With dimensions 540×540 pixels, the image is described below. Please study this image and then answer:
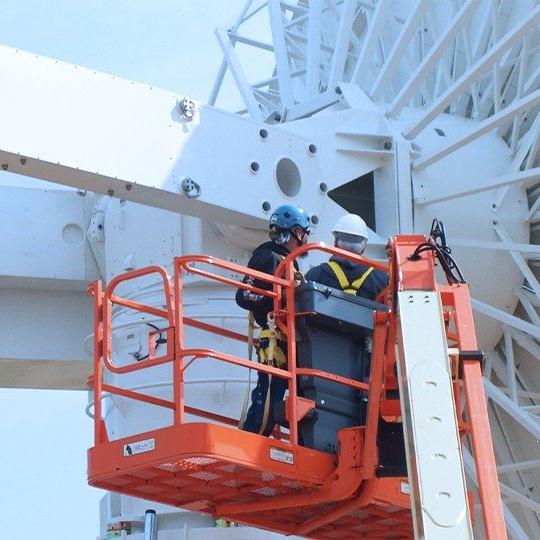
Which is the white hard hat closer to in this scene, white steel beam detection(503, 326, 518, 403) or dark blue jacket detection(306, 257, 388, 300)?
dark blue jacket detection(306, 257, 388, 300)

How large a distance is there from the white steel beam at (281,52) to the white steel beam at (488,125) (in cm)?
255

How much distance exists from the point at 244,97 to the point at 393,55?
9.69 ft

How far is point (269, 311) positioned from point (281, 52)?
731cm

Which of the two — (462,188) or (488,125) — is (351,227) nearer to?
(488,125)

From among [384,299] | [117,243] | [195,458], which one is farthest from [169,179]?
[195,458]

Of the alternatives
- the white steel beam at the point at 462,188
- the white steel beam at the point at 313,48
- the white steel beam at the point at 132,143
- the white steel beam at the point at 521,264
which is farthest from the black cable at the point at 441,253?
the white steel beam at the point at 313,48

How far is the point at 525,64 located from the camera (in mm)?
16234

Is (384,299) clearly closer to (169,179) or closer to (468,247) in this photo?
(169,179)

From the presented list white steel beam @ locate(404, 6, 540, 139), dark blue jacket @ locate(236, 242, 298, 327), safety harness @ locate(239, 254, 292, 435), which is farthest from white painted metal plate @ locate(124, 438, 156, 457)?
white steel beam @ locate(404, 6, 540, 139)

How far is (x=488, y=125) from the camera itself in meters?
14.5

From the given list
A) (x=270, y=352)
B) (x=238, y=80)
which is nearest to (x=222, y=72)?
(x=238, y=80)

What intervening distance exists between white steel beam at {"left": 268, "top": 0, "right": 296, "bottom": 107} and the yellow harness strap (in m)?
5.91

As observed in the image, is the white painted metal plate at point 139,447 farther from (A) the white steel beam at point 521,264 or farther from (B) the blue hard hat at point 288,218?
(A) the white steel beam at point 521,264

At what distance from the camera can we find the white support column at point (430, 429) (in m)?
7.52
